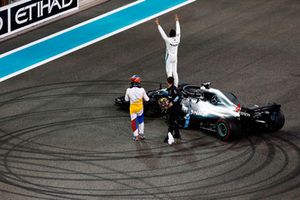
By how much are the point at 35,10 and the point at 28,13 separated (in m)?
0.31

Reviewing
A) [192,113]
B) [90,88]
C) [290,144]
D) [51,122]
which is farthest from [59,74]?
[290,144]

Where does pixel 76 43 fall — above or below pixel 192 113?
above

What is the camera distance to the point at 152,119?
2275 centimetres

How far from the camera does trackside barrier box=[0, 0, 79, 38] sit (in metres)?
28.4

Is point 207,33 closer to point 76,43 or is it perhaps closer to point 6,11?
point 76,43

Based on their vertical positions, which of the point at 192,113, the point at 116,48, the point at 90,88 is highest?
the point at 116,48

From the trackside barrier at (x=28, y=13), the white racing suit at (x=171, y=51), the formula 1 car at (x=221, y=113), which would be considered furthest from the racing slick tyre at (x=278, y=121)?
the trackside barrier at (x=28, y=13)

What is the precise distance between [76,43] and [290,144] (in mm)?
10501

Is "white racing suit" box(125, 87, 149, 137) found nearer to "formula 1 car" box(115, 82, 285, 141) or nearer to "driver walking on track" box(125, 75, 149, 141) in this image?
"driver walking on track" box(125, 75, 149, 141)

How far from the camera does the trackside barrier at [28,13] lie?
28.4 m

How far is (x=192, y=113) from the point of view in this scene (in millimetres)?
21828

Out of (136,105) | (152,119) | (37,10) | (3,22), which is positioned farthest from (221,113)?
(37,10)

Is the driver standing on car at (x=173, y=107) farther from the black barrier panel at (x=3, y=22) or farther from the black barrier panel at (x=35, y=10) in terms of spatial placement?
the black barrier panel at (x=35, y=10)

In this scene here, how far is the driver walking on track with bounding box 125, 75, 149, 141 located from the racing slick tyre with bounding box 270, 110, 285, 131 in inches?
121
